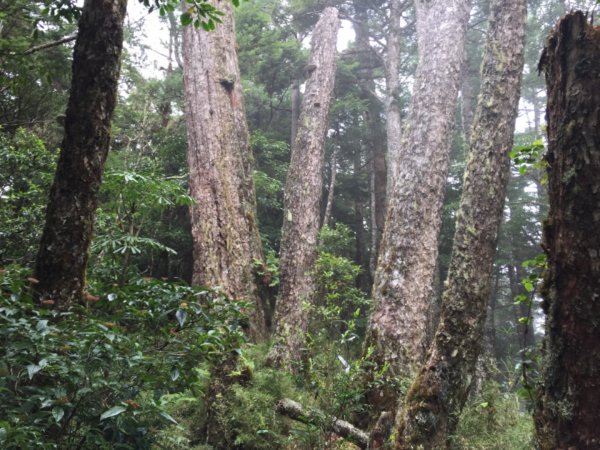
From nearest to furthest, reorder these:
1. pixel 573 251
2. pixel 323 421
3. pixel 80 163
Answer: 1. pixel 573 251
2. pixel 80 163
3. pixel 323 421

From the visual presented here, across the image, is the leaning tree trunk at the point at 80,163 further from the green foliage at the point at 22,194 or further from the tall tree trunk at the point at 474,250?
the green foliage at the point at 22,194

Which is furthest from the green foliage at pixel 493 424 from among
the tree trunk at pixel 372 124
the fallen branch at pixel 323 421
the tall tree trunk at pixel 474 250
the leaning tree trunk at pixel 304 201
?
the tree trunk at pixel 372 124

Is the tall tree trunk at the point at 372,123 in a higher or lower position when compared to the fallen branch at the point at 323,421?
higher

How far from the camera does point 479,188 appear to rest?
476 cm

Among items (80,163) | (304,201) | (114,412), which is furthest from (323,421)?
(304,201)

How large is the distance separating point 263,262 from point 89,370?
5.76 m

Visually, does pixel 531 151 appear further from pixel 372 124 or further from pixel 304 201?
pixel 372 124

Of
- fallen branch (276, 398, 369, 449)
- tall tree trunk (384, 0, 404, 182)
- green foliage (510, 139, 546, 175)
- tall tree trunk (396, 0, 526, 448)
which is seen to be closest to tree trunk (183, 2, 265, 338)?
fallen branch (276, 398, 369, 449)

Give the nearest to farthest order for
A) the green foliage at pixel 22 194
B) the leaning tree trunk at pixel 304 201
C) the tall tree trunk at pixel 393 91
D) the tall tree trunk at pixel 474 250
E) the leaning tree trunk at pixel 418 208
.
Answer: the tall tree trunk at pixel 474 250, the leaning tree trunk at pixel 418 208, the green foliage at pixel 22 194, the leaning tree trunk at pixel 304 201, the tall tree trunk at pixel 393 91

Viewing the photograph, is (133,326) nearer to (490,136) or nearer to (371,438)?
(371,438)

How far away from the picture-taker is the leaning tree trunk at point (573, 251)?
1.71m

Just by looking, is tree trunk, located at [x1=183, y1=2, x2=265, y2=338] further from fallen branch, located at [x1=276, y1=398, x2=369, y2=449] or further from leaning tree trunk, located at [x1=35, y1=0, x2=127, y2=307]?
leaning tree trunk, located at [x1=35, y1=0, x2=127, y2=307]

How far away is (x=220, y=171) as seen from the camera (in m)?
7.06

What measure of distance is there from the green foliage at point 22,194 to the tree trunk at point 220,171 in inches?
90.1
